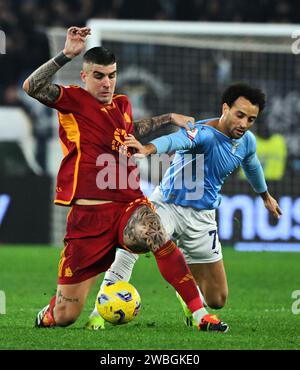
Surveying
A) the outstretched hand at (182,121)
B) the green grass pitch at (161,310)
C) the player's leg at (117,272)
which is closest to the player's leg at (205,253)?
the green grass pitch at (161,310)

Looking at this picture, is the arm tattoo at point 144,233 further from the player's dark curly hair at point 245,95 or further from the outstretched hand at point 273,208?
the outstretched hand at point 273,208

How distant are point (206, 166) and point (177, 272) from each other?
1.36 m

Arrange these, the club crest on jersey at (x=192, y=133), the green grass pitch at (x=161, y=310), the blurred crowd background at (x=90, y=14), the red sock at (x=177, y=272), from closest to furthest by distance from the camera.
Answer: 1. the green grass pitch at (x=161, y=310)
2. the red sock at (x=177, y=272)
3. the club crest on jersey at (x=192, y=133)
4. the blurred crowd background at (x=90, y=14)

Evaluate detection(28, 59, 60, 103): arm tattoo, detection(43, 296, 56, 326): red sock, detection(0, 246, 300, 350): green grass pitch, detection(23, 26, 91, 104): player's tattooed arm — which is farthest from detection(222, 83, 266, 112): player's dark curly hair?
detection(43, 296, 56, 326): red sock

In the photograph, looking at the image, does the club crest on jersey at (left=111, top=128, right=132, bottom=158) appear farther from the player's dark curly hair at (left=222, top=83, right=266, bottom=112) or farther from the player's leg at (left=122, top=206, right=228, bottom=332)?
the player's dark curly hair at (left=222, top=83, right=266, bottom=112)

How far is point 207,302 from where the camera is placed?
8.27 meters

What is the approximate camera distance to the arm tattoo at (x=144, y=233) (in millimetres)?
6977

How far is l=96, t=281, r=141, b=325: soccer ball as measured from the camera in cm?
713

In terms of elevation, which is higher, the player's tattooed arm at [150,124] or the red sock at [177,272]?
the player's tattooed arm at [150,124]

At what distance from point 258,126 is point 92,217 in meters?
8.88

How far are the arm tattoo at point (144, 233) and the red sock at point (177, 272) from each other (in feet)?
0.21

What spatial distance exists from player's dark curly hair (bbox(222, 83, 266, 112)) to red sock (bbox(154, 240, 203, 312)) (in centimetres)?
144

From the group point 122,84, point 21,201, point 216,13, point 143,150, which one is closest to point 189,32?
point 122,84

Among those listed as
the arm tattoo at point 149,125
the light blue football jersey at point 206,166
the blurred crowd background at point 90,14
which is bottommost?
the light blue football jersey at point 206,166
